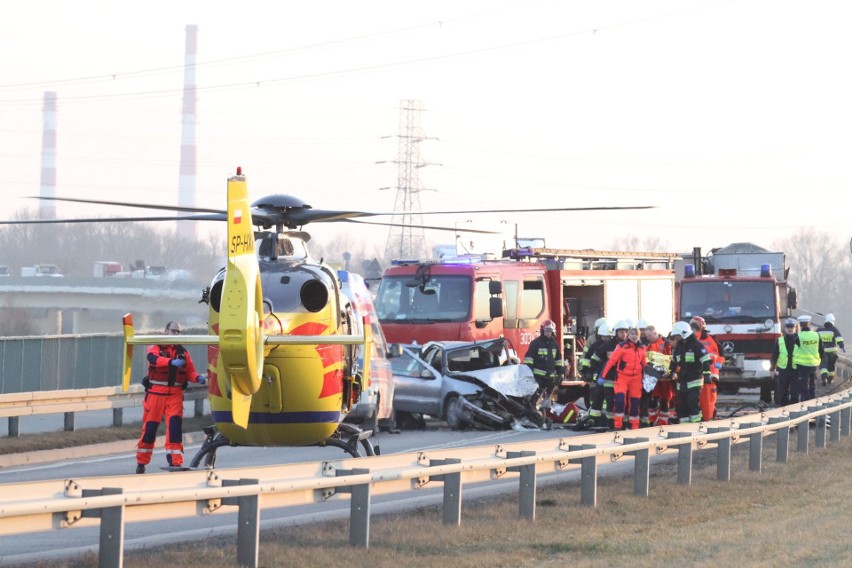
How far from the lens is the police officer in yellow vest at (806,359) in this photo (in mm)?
23953

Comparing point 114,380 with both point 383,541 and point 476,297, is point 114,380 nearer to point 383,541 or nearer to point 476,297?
point 476,297

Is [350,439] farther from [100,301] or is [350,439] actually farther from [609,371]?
[100,301]

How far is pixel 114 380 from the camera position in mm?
27578

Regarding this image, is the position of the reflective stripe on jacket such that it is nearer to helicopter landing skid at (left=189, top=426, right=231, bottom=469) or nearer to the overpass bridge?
helicopter landing skid at (left=189, top=426, right=231, bottom=469)

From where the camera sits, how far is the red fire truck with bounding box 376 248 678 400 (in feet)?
84.0

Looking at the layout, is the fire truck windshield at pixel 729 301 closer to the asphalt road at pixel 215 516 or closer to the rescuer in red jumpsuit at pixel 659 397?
the asphalt road at pixel 215 516

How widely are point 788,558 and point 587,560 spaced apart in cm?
138

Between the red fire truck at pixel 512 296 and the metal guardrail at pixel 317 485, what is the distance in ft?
34.8

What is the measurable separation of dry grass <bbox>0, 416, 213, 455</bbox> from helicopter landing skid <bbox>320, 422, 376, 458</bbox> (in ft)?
20.0

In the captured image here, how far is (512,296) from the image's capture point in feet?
87.8

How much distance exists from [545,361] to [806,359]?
4.37 metres

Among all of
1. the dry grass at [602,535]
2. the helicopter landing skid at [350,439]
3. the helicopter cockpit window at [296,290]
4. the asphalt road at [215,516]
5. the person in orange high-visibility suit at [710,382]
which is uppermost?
the helicopter cockpit window at [296,290]

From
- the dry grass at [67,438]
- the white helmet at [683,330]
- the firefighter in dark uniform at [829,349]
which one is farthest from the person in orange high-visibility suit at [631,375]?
the firefighter in dark uniform at [829,349]

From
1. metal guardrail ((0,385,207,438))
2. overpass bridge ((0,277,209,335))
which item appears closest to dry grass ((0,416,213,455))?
metal guardrail ((0,385,207,438))
